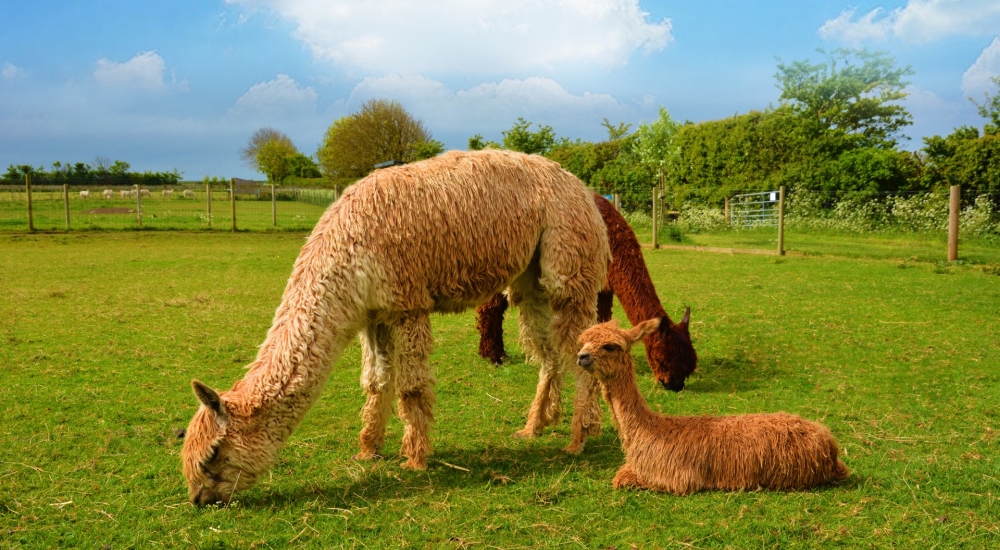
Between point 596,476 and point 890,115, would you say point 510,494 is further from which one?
point 890,115

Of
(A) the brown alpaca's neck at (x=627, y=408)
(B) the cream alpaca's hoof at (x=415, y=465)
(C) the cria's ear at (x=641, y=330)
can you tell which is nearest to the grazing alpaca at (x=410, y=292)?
(B) the cream alpaca's hoof at (x=415, y=465)

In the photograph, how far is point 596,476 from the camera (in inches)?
183

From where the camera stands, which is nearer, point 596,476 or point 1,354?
point 596,476

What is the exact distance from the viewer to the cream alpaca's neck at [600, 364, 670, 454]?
4.47 metres

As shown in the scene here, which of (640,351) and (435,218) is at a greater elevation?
(435,218)

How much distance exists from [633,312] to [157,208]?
3284 cm

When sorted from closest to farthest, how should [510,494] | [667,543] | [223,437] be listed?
[667,543]
[223,437]
[510,494]

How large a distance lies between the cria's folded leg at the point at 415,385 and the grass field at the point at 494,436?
0.60 ft

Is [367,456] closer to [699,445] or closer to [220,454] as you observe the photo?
[220,454]

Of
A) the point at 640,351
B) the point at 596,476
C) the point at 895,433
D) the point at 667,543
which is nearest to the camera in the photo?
the point at 667,543

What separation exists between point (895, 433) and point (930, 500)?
4.79 ft

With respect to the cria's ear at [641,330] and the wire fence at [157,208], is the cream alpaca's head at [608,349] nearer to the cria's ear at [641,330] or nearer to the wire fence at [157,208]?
the cria's ear at [641,330]

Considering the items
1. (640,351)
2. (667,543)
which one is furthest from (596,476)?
(640,351)

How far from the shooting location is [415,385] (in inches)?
188
